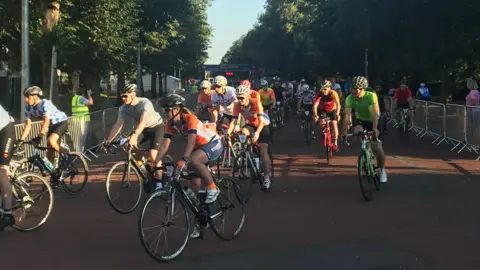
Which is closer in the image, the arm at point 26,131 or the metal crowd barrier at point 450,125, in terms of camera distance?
the arm at point 26,131

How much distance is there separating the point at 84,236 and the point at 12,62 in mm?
25268

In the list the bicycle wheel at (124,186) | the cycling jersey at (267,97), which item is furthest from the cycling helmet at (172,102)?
the cycling jersey at (267,97)

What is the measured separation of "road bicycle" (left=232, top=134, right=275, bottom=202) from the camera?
9.42 m

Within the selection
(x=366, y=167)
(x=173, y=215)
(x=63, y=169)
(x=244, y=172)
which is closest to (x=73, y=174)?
(x=63, y=169)

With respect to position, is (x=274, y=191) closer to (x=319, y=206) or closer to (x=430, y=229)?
(x=319, y=206)

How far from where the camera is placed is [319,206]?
29.3ft

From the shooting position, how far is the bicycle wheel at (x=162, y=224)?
5883mm

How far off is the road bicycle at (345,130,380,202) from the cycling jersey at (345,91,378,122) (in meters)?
0.47

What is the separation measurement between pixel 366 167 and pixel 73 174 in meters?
4.65

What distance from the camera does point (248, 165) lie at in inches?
380

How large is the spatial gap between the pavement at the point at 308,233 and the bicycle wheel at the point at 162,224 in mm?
131

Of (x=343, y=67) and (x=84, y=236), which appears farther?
(x=343, y=67)

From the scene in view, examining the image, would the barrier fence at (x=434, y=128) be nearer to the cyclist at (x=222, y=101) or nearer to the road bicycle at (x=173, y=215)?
the cyclist at (x=222, y=101)

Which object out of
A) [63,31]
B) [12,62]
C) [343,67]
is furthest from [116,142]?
[343,67]
